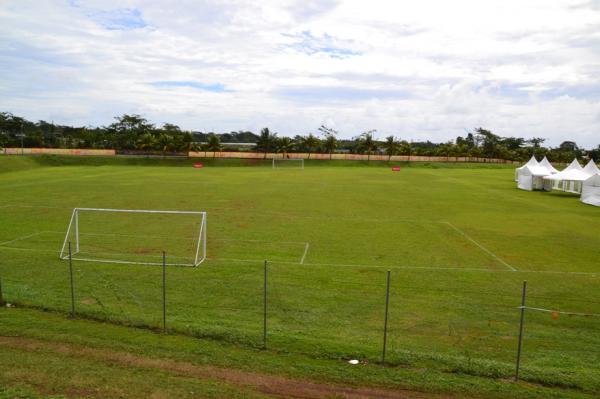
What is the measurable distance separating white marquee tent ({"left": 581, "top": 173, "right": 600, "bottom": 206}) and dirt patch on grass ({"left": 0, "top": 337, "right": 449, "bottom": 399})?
1555 inches

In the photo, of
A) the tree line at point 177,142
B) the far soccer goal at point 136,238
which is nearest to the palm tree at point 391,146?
the tree line at point 177,142

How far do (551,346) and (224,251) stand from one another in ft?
44.4

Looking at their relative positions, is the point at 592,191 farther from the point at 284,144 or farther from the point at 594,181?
the point at 284,144

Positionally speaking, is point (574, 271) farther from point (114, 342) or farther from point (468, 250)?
point (114, 342)

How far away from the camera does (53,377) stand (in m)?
8.96

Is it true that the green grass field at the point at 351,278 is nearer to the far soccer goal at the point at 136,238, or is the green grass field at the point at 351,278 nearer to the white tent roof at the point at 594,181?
the far soccer goal at the point at 136,238

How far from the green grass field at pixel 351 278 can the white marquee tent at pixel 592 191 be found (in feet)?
20.4

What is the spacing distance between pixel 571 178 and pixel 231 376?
47.4m

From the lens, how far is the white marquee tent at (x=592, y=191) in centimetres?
4084

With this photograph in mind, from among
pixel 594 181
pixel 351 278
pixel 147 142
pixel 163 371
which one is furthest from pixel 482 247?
pixel 147 142

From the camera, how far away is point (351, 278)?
17.3 meters

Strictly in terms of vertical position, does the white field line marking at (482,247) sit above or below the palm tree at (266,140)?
below

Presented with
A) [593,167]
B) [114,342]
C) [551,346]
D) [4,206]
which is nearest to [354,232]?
[551,346]

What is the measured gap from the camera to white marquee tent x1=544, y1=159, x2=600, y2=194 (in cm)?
4666
